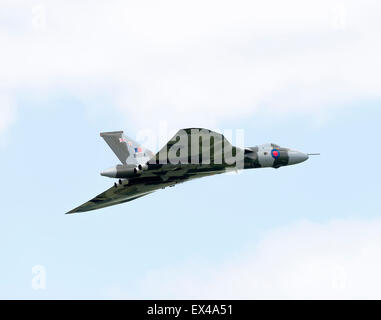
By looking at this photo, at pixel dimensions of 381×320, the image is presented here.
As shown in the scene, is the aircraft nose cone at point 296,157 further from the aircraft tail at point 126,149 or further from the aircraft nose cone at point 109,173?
the aircraft nose cone at point 109,173

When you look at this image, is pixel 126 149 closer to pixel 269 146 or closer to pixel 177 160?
pixel 177 160

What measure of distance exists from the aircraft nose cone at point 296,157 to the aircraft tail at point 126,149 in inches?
454

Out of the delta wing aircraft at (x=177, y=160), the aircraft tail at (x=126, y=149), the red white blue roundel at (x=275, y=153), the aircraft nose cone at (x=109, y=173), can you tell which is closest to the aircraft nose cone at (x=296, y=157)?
the delta wing aircraft at (x=177, y=160)

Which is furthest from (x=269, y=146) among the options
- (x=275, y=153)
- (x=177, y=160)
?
(x=177, y=160)

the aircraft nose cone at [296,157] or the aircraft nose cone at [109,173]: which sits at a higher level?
the aircraft nose cone at [296,157]

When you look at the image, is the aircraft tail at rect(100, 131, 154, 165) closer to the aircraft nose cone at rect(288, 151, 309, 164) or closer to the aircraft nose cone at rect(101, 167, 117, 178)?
the aircraft nose cone at rect(101, 167, 117, 178)

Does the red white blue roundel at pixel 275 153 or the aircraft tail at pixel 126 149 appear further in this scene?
the aircraft tail at pixel 126 149

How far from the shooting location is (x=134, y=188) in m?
63.3

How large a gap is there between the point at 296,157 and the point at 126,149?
14226 millimetres

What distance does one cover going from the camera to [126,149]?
212 feet

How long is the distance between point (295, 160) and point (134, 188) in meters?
13.7

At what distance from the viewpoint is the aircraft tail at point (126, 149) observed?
64312 mm

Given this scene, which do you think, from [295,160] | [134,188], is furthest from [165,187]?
[295,160]
